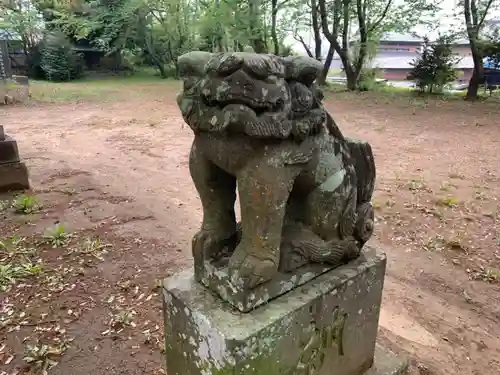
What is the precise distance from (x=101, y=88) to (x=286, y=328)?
46.3 ft

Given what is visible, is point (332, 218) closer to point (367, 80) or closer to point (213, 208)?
point (213, 208)

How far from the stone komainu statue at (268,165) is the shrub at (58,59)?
54.6 ft

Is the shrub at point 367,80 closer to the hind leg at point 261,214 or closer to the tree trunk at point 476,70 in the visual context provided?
the tree trunk at point 476,70

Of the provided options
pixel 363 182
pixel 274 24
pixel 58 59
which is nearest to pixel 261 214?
pixel 363 182

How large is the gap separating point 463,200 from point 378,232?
1.31 m

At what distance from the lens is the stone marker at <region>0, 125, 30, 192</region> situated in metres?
4.49

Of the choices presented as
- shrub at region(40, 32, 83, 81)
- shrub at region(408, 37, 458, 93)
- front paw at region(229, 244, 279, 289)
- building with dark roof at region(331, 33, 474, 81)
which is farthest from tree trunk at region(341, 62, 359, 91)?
front paw at region(229, 244, 279, 289)

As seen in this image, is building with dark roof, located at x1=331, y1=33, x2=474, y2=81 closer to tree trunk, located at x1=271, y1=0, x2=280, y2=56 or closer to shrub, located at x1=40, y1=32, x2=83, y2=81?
tree trunk, located at x1=271, y1=0, x2=280, y2=56

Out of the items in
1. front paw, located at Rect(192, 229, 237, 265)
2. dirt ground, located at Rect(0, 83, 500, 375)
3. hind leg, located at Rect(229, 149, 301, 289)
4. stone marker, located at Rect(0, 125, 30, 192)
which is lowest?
dirt ground, located at Rect(0, 83, 500, 375)

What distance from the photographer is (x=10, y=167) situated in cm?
453

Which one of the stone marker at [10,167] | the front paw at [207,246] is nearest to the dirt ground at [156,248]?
the stone marker at [10,167]

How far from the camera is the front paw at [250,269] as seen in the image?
141 centimetres

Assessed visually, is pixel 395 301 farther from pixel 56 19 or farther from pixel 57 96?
pixel 56 19

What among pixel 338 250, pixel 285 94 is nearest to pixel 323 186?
pixel 338 250
